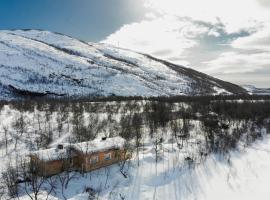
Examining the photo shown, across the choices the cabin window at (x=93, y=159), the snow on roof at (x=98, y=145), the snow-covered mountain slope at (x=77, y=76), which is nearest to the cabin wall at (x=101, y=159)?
the cabin window at (x=93, y=159)

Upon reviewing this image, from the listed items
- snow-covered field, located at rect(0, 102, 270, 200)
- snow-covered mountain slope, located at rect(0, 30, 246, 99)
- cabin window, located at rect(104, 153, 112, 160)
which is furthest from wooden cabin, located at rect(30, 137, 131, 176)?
snow-covered mountain slope, located at rect(0, 30, 246, 99)

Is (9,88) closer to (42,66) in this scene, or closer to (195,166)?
(42,66)

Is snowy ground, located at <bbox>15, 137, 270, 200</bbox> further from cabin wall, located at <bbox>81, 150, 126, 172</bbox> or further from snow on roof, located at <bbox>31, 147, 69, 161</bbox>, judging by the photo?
snow on roof, located at <bbox>31, 147, 69, 161</bbox>

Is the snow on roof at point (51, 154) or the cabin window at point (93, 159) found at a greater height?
the snow on roof at point (51, 154)

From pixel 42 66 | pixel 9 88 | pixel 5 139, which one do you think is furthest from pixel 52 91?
pixel 5 139

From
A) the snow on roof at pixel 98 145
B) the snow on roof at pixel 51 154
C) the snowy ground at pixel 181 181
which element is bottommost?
the snowy ground at pixel 181 181

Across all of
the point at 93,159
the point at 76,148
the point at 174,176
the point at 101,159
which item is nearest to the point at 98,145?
the point at 101,159

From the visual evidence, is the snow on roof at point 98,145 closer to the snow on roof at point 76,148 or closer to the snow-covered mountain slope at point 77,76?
the snow on roof at point 76,148

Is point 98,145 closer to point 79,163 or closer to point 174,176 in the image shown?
point 79,163
